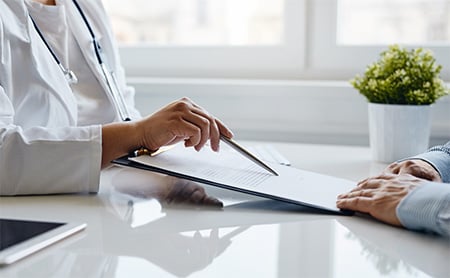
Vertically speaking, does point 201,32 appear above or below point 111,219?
above

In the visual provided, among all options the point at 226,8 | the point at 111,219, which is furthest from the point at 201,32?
the point at 111,219

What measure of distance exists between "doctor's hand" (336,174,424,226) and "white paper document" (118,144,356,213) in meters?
0.02

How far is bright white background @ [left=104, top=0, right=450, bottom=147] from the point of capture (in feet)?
5.22

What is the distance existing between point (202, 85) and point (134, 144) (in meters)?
0.68

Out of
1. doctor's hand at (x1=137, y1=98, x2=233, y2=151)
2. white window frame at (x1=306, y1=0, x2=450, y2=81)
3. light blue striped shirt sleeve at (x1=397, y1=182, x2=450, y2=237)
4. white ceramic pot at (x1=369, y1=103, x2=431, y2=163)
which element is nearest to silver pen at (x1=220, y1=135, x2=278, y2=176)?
doctor's hand at (x1=137, y1=98, x2=233, y2=151)

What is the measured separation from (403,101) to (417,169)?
0.34 metres

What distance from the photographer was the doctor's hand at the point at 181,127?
0.99 metres

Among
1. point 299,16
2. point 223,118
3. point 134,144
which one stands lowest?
point 223,118

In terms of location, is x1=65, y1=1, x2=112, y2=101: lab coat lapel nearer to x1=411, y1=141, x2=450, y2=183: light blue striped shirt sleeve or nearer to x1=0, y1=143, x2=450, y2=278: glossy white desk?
x1=0, y1=143, x2=450, y2=278: glossy white desk

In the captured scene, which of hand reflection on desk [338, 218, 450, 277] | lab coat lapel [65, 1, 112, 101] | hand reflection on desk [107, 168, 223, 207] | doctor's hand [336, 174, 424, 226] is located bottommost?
hand reflection on desk [107, 168, 223, 207]

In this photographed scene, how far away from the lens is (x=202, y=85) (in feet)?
5.40

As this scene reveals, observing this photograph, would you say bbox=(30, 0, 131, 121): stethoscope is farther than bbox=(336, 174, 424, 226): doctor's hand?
Yes

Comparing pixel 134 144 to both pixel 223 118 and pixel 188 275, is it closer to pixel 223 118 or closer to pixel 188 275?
pixel 188 275

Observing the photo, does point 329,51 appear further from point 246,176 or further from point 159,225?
point 159,225
